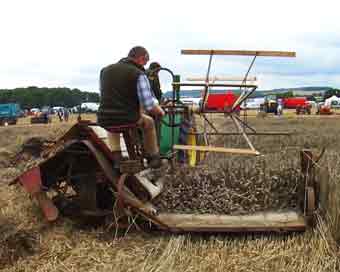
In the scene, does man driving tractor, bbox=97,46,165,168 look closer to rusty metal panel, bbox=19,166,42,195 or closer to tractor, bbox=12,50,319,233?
tractor, bbox=12,50,319,233

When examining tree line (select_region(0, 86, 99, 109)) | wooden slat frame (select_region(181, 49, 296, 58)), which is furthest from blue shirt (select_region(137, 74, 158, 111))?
tree line (select_region(0, 86, 99, 109))

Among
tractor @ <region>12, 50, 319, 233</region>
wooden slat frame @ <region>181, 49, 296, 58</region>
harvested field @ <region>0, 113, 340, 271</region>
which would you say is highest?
wooden slat frame @ <region>181, 49, 296, 58</region>

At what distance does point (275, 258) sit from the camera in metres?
4.27

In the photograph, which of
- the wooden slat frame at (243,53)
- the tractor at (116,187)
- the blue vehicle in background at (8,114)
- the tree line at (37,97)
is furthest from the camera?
the tree line at (37,97)

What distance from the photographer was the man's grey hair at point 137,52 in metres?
5.20

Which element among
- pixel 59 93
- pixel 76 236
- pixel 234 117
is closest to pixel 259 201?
pixel 76 236

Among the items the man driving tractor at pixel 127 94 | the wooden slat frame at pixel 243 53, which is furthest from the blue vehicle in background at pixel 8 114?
the man driving tractor at pixel 127 94

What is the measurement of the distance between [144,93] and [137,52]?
0.46m

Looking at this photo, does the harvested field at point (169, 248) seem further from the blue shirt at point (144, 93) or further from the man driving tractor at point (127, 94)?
the blue shirt at point (144, 93)

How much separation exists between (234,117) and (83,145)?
3335mm

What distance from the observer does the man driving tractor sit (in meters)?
5.08

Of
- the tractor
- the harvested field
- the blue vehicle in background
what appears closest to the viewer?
the harvested field

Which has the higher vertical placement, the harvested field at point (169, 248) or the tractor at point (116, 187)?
the tractor at point (116, 187)

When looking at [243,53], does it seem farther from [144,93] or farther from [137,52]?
[144,93]
